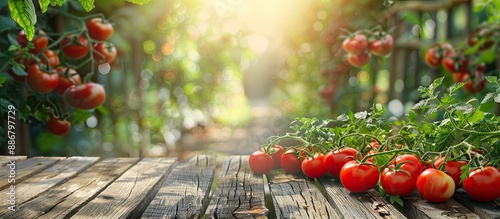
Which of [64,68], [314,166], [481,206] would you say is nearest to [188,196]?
[314,166]

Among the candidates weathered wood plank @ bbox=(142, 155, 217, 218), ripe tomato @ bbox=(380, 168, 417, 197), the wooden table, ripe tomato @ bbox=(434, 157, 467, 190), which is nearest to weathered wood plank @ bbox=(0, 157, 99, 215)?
the wooden table

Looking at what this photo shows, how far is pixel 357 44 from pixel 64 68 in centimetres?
112

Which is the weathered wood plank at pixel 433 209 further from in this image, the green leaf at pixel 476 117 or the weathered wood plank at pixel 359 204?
the green leaf at pixel 476 117

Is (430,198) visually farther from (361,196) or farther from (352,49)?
(352,49)

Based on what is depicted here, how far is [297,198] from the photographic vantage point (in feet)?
4.51

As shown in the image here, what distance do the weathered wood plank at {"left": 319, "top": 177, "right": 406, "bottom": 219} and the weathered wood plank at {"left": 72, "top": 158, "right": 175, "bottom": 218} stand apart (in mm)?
443

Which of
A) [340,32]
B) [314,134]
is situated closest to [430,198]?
[314,134]

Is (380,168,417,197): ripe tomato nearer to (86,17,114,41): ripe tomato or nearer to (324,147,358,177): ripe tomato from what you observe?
(324,147,358,177): ripe tomato

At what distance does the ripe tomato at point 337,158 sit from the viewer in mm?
1534

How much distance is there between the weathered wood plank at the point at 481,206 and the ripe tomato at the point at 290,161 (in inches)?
17.1

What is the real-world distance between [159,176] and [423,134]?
2.34 feet

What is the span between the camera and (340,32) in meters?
2.96

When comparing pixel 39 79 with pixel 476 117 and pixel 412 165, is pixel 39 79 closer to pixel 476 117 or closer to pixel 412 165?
pixel 412 165

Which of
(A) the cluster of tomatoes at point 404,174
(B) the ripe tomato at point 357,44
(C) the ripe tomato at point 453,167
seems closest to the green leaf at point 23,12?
(A) the cluster of tomatoes at point 404,174
